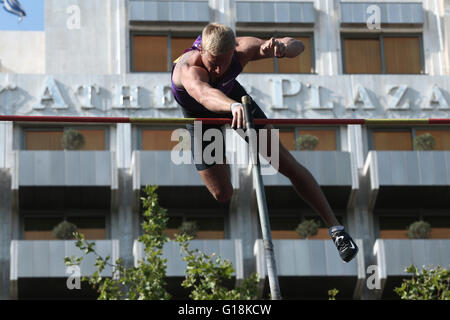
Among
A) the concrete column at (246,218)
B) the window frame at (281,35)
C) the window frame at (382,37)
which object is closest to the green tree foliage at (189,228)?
the concrete column at (246,218)

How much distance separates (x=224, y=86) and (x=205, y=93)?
95 cm

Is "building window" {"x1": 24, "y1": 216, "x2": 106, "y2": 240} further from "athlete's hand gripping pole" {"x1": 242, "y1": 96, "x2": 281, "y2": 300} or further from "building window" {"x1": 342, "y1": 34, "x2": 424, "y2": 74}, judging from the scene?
"athlete's hand gripping pole" {"x1": 242, "y1": 96, "x2": 281, "y2": 300}

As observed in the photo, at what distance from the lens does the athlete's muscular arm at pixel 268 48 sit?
12.6m

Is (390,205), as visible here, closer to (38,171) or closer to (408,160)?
(408,160)

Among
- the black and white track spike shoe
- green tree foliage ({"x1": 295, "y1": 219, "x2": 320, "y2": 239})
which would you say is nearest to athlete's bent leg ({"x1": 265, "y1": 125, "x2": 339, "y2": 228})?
the black and white track spike shoe

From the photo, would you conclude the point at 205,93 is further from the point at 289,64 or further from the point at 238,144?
the point at 289,64

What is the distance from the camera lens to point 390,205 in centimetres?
3706

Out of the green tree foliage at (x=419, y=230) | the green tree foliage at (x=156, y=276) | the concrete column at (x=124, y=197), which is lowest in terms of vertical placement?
the green tree foliage at (x=156, y=276)

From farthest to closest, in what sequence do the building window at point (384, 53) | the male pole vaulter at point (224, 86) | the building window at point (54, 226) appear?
the building window at point (384, 53) < the building window at point (54, 226) < the male pole vaulter at point (224, 86)

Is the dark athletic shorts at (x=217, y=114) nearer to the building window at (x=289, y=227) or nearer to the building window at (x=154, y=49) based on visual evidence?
the building window at (x=289, y=227)

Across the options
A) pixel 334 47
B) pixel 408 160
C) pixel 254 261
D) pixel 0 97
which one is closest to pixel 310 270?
pixel 254 261

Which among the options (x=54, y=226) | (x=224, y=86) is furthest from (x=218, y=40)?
(x=54, y=226)

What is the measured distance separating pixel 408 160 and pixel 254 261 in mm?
5787

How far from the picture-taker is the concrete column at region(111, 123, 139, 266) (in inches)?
1411
